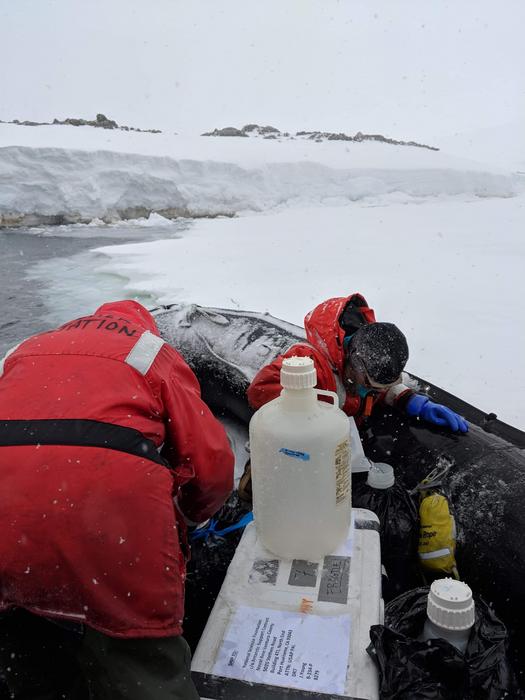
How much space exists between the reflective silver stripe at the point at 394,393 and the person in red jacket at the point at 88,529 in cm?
136

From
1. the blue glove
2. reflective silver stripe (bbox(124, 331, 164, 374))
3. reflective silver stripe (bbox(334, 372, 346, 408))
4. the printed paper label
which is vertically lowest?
the blue glove

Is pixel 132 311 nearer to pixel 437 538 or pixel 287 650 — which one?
pixel 287 650

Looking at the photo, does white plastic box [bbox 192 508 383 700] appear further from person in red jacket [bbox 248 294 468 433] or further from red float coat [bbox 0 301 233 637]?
person in red jacket [bbox 248 294 468 433]

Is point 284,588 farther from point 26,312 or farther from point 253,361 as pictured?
point 26,312

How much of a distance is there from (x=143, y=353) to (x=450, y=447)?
1275 millimetres

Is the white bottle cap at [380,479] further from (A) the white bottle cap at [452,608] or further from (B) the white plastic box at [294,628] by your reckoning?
(A) the white bottle cap at [452,608]

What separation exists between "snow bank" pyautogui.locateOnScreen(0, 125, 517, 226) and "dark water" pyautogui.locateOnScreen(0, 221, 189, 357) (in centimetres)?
306

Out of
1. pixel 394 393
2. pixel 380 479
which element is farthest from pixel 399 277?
pixel 380 479

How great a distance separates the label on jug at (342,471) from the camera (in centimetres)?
121

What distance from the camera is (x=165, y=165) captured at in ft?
53.5

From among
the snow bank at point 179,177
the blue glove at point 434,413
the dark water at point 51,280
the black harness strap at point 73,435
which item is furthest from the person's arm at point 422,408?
the snow bank at point 179,177

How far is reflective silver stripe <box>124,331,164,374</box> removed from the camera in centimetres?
107

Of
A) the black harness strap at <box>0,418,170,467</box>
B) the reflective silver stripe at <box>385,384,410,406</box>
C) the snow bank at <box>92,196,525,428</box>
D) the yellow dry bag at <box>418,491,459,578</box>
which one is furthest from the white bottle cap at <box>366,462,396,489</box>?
the snow bank at <box>92,196,525,428</box>

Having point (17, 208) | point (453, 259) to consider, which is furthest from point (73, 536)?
point (17, 208)
